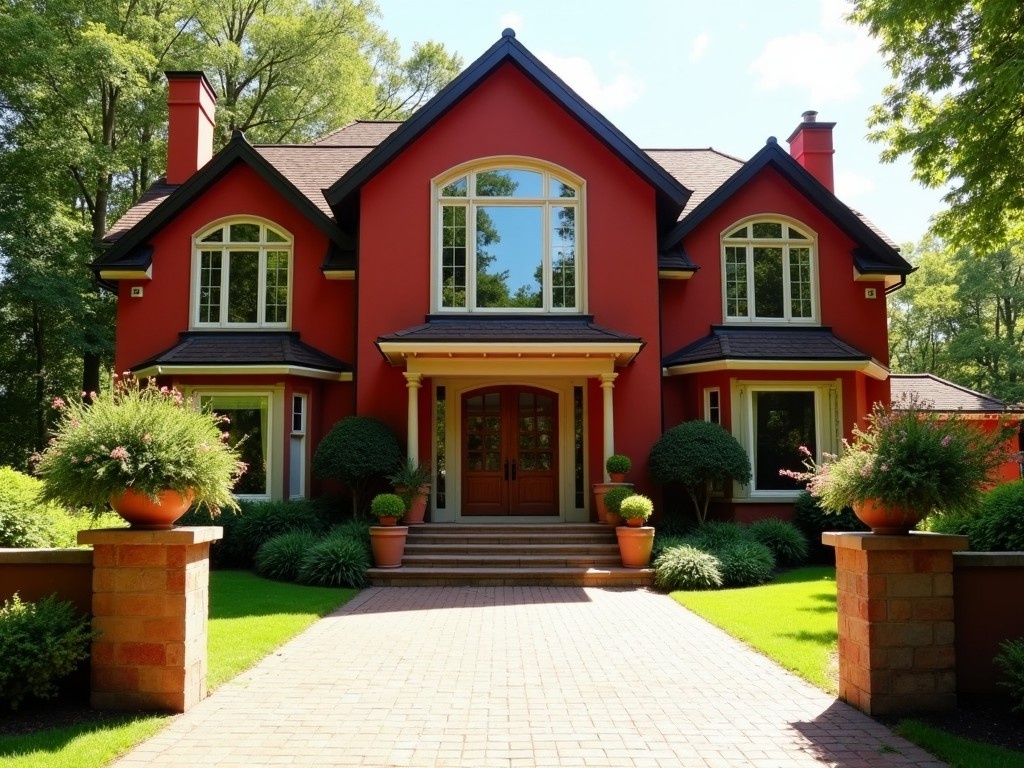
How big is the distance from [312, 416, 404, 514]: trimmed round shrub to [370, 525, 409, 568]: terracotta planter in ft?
4.86

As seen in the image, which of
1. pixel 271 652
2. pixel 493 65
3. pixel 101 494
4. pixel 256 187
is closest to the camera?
pixel 101 494

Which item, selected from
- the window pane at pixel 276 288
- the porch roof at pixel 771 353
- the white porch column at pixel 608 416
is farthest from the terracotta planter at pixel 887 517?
the window pane at pixel 276 288

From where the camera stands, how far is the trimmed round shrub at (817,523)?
13328mm

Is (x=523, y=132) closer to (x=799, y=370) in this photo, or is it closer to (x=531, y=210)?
(x=531, y=210)

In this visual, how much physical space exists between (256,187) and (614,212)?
725 centimetres

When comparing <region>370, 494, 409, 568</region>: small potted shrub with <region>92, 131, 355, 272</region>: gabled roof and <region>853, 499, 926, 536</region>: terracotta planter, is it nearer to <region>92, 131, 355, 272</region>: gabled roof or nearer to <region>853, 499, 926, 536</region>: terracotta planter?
<region>92, 131, 355, 272</region>: gabled roof

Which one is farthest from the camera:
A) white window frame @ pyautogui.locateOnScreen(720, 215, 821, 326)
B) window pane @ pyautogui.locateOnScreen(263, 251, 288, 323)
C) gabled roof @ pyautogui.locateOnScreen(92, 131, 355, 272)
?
white window frame @ pyautogui.locateOnScreen(720, 215, 821, 326)

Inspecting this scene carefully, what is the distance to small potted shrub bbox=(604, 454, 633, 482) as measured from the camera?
1282 centimetres

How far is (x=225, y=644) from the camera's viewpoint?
284 inches

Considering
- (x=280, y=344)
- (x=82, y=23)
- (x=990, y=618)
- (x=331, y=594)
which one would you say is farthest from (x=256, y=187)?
(x=990, y=618)

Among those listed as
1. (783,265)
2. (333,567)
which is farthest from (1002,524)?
(783,265)

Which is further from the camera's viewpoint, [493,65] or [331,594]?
[493,65]

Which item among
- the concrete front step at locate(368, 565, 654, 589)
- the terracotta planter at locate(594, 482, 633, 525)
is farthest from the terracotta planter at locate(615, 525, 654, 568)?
the terracotta planter at locate(594, 482, 633, 525)

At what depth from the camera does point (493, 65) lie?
46.6 ft
